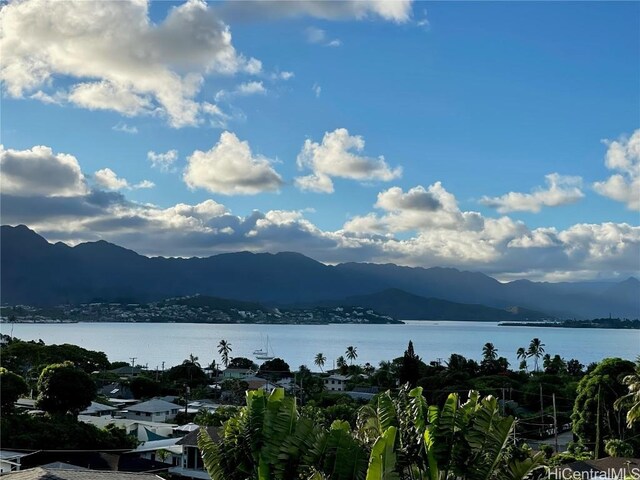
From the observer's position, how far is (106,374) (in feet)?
306

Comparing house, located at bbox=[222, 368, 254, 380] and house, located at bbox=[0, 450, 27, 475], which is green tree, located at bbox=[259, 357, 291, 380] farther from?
house, located at bbox=[0, 450, 27, 475]

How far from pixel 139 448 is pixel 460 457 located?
1226 inches

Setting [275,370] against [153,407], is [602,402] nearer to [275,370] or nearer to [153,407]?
[153,407]

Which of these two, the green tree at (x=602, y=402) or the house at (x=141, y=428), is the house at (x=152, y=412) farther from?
the green tree at (x=602, y=402)

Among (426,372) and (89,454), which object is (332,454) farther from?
(426,372)

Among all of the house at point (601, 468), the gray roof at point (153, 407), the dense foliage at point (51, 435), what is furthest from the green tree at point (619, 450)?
the gray roof at point (153, 407)

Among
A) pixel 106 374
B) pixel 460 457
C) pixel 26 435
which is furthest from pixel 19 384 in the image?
pixel 106 374

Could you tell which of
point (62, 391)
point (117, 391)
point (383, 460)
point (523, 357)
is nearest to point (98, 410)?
point (62, 391)

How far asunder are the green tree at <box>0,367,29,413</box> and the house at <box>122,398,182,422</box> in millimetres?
14057

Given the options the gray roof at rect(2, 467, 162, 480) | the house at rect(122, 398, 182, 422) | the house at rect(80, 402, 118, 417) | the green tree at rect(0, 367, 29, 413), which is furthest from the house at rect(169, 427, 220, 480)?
the house at rect(122, 398, 182, 422)

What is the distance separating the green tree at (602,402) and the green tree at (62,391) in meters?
33.0

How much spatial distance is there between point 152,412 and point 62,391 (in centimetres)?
1587

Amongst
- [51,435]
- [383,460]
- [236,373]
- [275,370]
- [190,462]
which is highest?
[383,460]

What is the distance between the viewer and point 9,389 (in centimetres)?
4256
